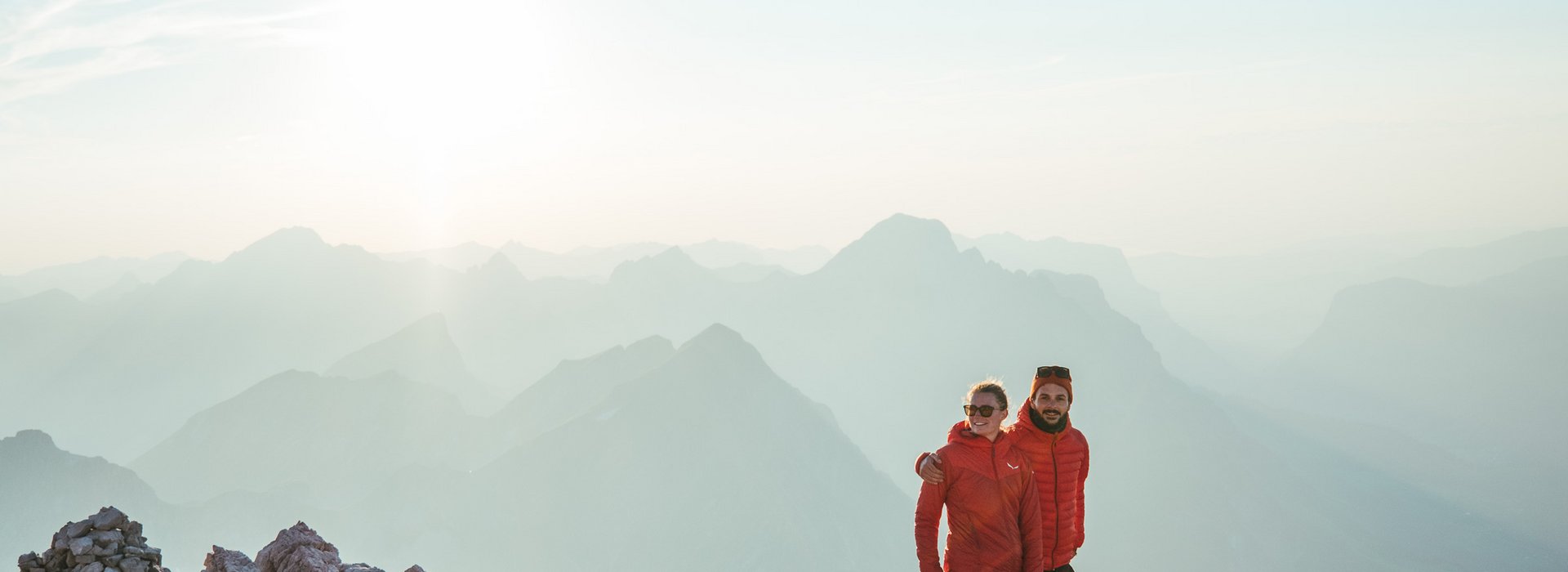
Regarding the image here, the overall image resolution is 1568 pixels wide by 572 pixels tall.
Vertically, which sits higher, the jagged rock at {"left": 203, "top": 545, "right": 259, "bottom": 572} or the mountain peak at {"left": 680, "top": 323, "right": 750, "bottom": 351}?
the mountain peak at {"left": 680, "top": 323, "right": 750, "bottom": 351}

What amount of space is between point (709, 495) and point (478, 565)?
40452mm

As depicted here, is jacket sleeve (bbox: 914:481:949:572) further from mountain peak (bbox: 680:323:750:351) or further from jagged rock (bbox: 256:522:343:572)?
mountain peak (bbox: 680:323:750:351)

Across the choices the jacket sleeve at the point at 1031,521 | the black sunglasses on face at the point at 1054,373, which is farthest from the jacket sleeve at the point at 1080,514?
the black sunglasses on face at the point at 1054,373

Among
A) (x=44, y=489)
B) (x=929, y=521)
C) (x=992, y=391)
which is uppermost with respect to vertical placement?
(x=992, y=391)

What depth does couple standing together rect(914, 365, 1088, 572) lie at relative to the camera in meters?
9.84

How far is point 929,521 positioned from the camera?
9.70m

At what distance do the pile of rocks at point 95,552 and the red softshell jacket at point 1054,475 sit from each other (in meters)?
15.6

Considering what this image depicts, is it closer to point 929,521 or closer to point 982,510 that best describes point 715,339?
point 982,510

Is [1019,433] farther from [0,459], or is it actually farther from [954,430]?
[0,459]

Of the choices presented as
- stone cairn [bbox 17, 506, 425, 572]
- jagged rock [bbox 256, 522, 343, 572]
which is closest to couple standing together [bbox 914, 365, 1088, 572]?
stone cairn [bbox 17, 506, 425, 572]

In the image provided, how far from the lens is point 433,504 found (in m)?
163

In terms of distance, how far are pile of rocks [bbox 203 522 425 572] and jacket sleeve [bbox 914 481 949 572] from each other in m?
11.1

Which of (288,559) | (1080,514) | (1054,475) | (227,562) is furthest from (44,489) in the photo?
(1054,475)

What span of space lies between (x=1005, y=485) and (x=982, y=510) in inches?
15.4
